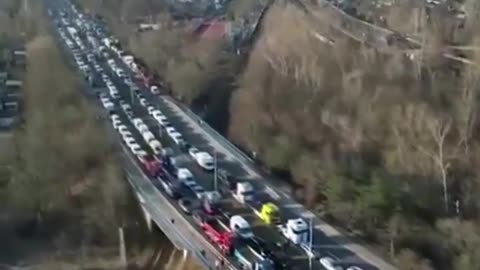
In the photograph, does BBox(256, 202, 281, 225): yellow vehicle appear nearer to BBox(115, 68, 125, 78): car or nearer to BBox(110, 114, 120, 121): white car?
BBox(110, 114, 120, 121): white car

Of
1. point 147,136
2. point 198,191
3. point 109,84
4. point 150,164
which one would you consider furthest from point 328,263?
point 109,84

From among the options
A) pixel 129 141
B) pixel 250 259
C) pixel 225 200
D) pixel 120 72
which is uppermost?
pixel 250 259

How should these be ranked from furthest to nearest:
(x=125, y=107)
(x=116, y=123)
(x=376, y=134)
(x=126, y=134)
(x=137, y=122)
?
(x=125, y=107) → (x=137, y=122) → (x=116, y=123) → (x=126, y=134) → (x=376, y=134)

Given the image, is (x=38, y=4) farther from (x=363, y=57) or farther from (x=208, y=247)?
(x=208, y=247)

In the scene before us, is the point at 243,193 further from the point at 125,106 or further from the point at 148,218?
the point at 125,106

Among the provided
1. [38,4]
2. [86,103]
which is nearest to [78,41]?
[38,4]
